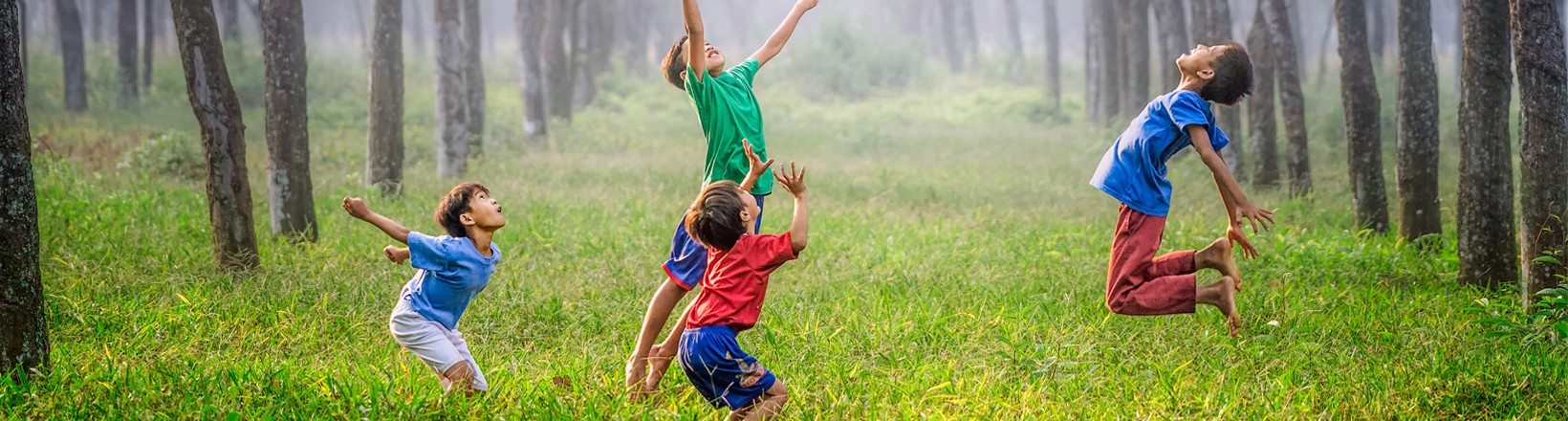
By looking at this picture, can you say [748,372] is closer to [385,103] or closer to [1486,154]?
[1486,154]

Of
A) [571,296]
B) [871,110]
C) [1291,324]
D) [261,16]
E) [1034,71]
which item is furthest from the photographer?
[1034,71]

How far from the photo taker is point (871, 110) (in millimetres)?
30719

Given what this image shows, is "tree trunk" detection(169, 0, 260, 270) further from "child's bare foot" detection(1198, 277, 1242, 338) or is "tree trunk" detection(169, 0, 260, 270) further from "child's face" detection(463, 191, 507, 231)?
"child's bare foot" detection(1198, 277, 1242, 338)

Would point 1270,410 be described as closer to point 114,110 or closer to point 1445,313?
point 1445,313

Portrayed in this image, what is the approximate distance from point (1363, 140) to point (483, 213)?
688 cm

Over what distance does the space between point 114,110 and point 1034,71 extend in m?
27.6

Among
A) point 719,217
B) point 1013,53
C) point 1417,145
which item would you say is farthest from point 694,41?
point 1013,53

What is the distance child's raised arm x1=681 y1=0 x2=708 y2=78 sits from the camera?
4766 millimetres

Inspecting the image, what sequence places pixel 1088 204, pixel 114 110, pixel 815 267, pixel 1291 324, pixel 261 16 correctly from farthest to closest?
pixel 114 110 → pixel 1088 204 → pixel 261 16 → pixel 815 267 → pixel 1291 324

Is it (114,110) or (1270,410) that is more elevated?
(114,110)

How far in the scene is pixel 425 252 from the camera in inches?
172

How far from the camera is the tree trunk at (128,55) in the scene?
72.2 ft

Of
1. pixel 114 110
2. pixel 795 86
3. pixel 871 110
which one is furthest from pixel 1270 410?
pixel 795 86

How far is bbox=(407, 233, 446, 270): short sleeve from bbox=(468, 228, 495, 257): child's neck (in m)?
0.16
